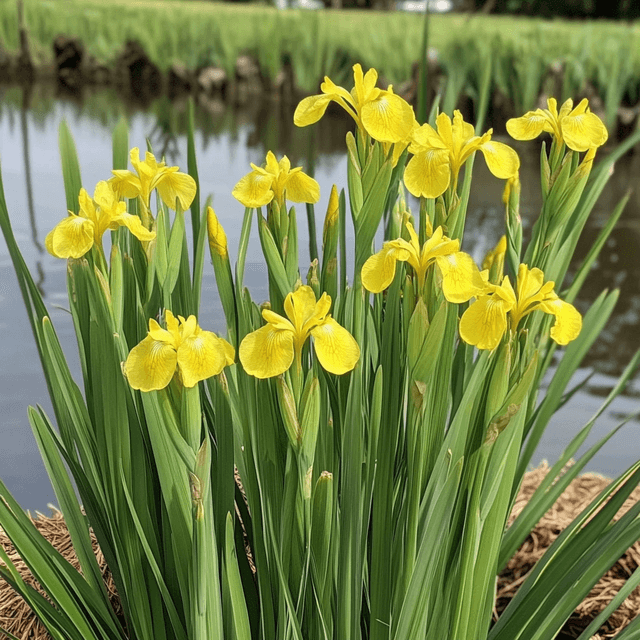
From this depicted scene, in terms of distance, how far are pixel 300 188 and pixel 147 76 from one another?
6688mm

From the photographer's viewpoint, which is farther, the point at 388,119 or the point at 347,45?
the point at 347,45

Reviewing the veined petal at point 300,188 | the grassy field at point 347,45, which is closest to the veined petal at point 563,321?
the veined petal at point 300,188

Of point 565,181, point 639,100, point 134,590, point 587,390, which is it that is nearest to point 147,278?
point 134,590

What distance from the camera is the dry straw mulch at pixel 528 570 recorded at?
3.41 ft

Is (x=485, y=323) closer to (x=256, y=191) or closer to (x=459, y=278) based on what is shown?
(x=459, y=278)

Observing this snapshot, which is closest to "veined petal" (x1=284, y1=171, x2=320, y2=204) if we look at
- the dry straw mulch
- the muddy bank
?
the dry straw mulch

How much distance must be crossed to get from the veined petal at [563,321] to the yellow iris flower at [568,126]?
0.59ft

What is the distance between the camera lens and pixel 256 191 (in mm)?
642

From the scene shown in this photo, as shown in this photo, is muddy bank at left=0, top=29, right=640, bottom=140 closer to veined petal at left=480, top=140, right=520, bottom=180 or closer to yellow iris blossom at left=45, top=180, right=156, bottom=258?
veined petal at left=480, top=140, right=520, bottom=180

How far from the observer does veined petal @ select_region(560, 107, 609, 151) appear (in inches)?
27.5

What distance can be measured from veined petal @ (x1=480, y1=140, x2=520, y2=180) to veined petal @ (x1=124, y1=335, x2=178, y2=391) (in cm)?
33

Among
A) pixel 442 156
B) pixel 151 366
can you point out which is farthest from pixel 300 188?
pixel 151 366

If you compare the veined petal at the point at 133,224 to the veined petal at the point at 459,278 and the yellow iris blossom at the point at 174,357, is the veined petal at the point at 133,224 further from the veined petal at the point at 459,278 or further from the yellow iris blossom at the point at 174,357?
the veined petal at the point at 459,278

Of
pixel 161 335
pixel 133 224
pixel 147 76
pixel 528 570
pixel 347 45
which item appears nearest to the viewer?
pixel 161 335
